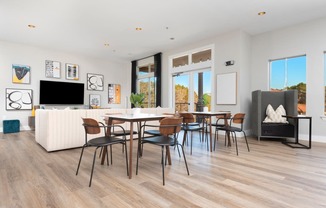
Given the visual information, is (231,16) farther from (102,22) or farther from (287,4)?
(102,22)

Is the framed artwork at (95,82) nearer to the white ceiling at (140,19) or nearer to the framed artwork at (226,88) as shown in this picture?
the white ceiling at (140,19)

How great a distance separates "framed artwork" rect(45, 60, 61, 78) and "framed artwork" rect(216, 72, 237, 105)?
628 centimetres

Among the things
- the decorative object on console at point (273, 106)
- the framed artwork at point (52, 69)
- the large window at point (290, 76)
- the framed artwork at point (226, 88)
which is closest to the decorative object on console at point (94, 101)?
the framed artwork at point (52, 69)

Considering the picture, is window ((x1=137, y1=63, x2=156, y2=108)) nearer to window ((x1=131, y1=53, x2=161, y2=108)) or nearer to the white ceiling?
window ((x1=131, y1=53, x2=161, y2=108))

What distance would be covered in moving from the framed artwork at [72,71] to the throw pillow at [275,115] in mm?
7426

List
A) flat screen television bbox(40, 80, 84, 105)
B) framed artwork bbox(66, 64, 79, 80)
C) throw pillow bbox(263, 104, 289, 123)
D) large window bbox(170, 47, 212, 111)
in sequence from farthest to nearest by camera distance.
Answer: framed artwork bbox(66, 64, 79, 80)
flat screen television bbox(40, 80, 84, 105)
large window bbox(170, 47, 212, 111)
throw pillow bbox(263, 104, 289, 123)

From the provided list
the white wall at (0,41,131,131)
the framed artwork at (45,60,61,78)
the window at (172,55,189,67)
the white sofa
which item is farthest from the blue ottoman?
the window at (172,55,189,67)

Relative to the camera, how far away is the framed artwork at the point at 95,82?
846 centimetres

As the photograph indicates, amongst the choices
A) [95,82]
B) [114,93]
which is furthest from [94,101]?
[114,93]

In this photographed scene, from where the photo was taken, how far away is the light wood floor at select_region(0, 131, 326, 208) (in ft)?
5.89

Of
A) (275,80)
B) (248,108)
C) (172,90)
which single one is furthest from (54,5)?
(275,80)

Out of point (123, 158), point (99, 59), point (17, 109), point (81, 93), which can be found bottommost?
point (123, 158)

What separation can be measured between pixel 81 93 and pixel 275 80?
24.4 feet

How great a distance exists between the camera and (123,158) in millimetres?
3191
